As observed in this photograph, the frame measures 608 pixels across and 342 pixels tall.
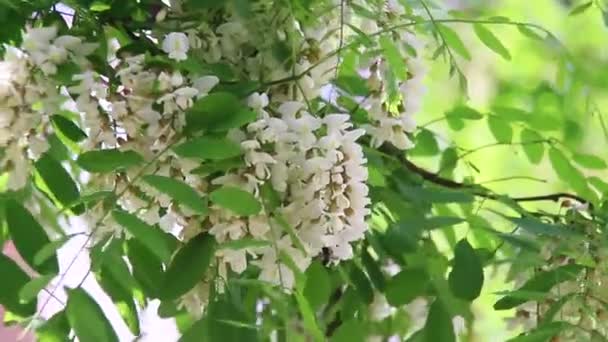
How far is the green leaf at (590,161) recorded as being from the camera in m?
0.72

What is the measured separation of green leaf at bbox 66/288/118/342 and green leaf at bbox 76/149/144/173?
0.06 m

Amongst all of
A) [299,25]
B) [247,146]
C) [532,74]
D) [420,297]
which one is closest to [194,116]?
[247,146]

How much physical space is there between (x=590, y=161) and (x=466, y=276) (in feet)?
0.60

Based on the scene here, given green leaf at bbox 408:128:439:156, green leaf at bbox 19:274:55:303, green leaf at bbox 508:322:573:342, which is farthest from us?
green leaf at bbox 408:128:439:156

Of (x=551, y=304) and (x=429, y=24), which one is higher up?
(x=429, y=24)

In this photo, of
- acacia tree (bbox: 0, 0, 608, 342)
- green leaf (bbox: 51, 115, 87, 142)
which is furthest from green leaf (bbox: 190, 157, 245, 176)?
green leaf (bbox: 51, 115, 87, 142)

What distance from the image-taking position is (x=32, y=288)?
1.49 feet

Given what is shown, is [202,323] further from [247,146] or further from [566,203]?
[566,203]

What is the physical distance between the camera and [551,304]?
62cm

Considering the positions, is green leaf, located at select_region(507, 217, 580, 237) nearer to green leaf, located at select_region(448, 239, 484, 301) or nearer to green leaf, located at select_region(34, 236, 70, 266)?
green leaf, located at select_region(448, 239, 484, 301)

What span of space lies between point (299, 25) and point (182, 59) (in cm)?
11

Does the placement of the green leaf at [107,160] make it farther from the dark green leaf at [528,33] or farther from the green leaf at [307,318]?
the dark green leaf at [528,33]

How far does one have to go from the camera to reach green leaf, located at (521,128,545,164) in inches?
29.2

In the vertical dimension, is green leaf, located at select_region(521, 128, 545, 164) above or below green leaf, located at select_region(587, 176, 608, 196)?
above
